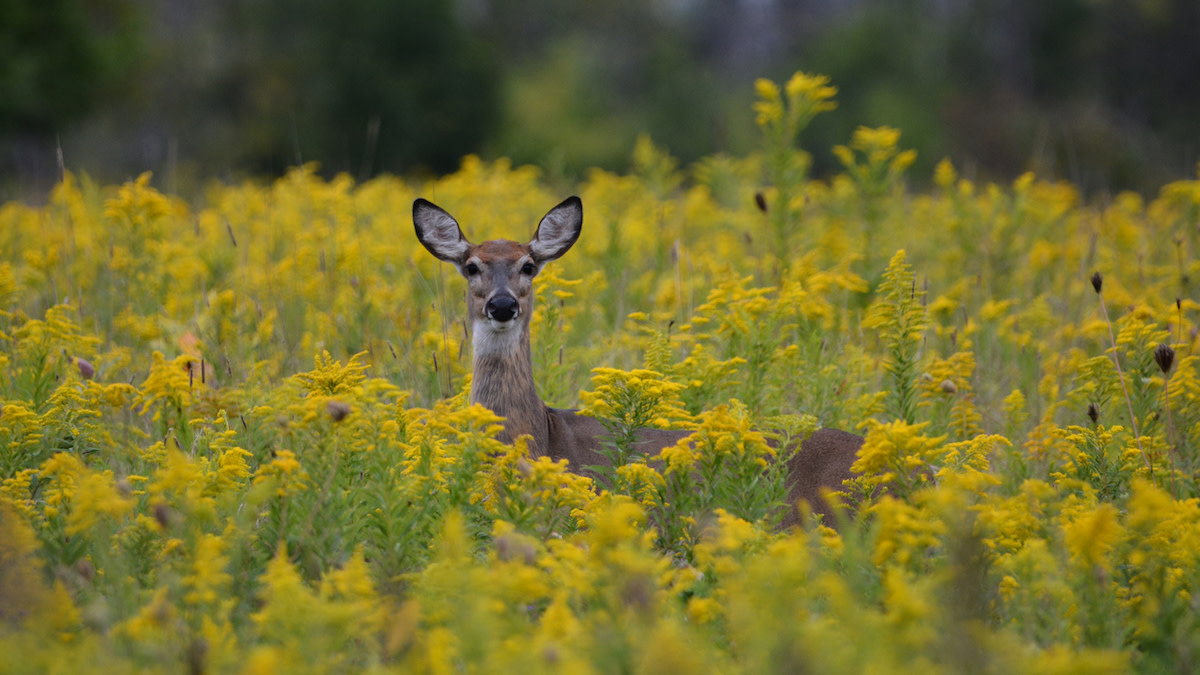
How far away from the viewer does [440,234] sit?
5.64 metres

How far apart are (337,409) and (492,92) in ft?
79.3

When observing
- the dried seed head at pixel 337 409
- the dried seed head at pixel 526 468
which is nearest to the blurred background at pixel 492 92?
the dried seed head at pixel 526 468

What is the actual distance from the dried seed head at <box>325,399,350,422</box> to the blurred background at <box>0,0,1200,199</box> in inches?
230

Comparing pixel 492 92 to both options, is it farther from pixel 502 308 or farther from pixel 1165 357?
pixel 1165 357

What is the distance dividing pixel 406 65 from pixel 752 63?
122 feet

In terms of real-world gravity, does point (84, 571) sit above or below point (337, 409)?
below

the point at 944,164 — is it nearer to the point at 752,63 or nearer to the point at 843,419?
the point at 843,419

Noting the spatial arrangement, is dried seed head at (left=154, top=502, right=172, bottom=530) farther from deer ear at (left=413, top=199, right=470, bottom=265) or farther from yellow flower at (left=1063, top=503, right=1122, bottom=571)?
deer ear at (left=413, top=199, right=470, bottom=265)

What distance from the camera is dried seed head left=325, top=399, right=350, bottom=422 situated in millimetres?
3271

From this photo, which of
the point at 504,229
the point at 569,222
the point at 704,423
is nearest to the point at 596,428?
the point at 569,222

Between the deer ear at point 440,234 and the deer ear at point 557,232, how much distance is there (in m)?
0.39

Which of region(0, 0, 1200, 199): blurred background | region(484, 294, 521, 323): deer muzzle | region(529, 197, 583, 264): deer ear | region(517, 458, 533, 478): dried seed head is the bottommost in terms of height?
region(517, 458, 533, 478): dried seed head

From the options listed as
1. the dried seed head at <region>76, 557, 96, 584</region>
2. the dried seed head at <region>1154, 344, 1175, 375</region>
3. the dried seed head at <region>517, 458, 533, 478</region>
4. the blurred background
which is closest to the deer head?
the dried seed head at <region>517, 458, 533, 478</region>

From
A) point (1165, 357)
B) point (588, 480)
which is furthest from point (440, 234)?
point (1165, 357)
